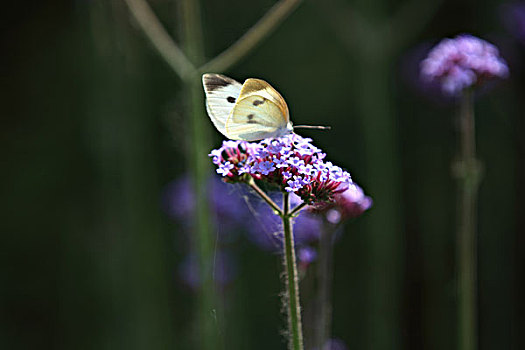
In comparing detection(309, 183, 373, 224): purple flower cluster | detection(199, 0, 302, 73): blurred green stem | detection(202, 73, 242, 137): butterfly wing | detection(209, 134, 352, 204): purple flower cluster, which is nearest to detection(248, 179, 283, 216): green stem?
detection(209, 134, 352, 204): purple flower cluster

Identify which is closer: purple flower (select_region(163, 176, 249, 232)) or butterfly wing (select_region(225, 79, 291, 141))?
butterfly wing (select_region(225, 79, 291, 141))

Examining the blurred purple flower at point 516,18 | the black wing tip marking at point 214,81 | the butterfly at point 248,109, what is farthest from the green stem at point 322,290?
the blurred purple flower at point 516,18

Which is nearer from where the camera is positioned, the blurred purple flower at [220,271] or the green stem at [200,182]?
the green stem at [200,182]

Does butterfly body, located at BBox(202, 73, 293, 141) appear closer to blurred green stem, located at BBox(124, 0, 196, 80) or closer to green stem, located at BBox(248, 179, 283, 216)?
green stem, located at BBox(248, 179, 283, 216)

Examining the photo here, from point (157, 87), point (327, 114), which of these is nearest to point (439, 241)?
point (327, 114)

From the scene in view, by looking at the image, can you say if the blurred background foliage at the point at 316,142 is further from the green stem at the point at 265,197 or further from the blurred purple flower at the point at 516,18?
the green stem at the point at 265,197

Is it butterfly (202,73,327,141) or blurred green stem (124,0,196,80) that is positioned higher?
blurred green stem (124,0,196,80)
